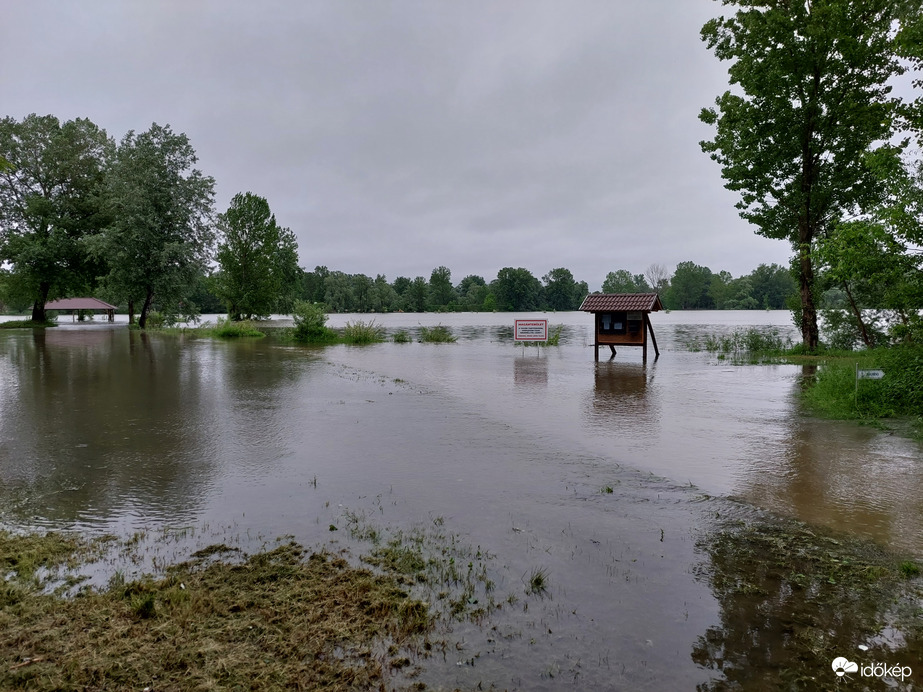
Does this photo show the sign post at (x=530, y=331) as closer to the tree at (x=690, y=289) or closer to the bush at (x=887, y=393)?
the bush at (x=887, y=393)

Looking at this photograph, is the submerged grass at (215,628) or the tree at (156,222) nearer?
the submerged grass at (215,628)

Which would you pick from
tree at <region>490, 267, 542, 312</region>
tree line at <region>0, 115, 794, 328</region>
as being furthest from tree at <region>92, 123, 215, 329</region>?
tree at <region>490, 267, 542, 312</region>

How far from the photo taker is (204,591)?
A: 3770 millimetres

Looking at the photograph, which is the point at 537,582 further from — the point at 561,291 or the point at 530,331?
the point at 561,291

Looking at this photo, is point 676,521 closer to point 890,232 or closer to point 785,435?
point 785,435

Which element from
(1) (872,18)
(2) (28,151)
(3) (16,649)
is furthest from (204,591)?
(2) (28,151)

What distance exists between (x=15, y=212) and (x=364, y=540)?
53.2m

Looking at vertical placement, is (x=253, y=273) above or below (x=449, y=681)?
above

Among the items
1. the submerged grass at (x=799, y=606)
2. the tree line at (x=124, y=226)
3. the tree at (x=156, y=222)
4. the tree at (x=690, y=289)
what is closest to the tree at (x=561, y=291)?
the tree at (x=690, y=289)

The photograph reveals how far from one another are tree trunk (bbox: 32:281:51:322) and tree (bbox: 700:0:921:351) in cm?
5004

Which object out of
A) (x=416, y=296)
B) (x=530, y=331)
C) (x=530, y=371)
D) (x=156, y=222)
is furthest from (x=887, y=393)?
(x=416, y=296)

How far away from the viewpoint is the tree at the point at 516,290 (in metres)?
140
